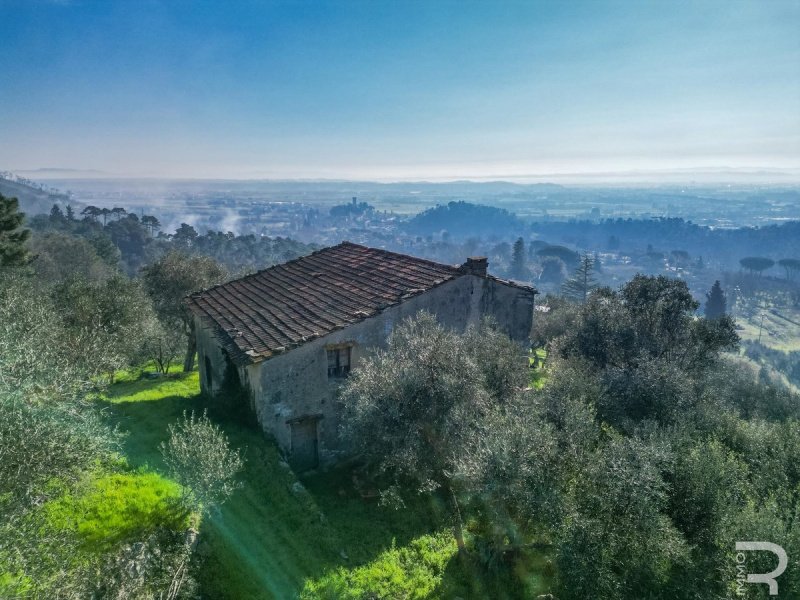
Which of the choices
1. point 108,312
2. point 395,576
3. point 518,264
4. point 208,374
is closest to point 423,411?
point 395,576

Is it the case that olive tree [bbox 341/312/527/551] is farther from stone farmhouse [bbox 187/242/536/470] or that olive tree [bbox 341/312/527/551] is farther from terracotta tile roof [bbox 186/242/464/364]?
terracotta tile roof [bbox 186/242/464/364]

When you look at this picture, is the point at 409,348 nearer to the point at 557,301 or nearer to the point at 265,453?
the point at 265,453

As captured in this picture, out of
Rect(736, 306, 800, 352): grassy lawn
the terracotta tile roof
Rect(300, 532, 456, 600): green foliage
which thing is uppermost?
the terracotta tile roof

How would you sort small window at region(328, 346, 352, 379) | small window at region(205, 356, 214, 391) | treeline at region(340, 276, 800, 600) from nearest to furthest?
treeline at region(340, 276, 800, 600) → small window at region(328, 346, 352, 379) → small window at region(205, 356, 214, 391)

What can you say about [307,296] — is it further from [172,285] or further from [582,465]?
[172,285]

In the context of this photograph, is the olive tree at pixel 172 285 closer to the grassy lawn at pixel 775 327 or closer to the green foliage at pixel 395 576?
the green foliage at pixel 395 576

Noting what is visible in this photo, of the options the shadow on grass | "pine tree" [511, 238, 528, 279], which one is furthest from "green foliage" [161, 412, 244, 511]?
"pine tree" [511, 238, 528, 279]

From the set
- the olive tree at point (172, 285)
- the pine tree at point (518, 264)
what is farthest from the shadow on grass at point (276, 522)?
the pine tree at point (518, 264)
